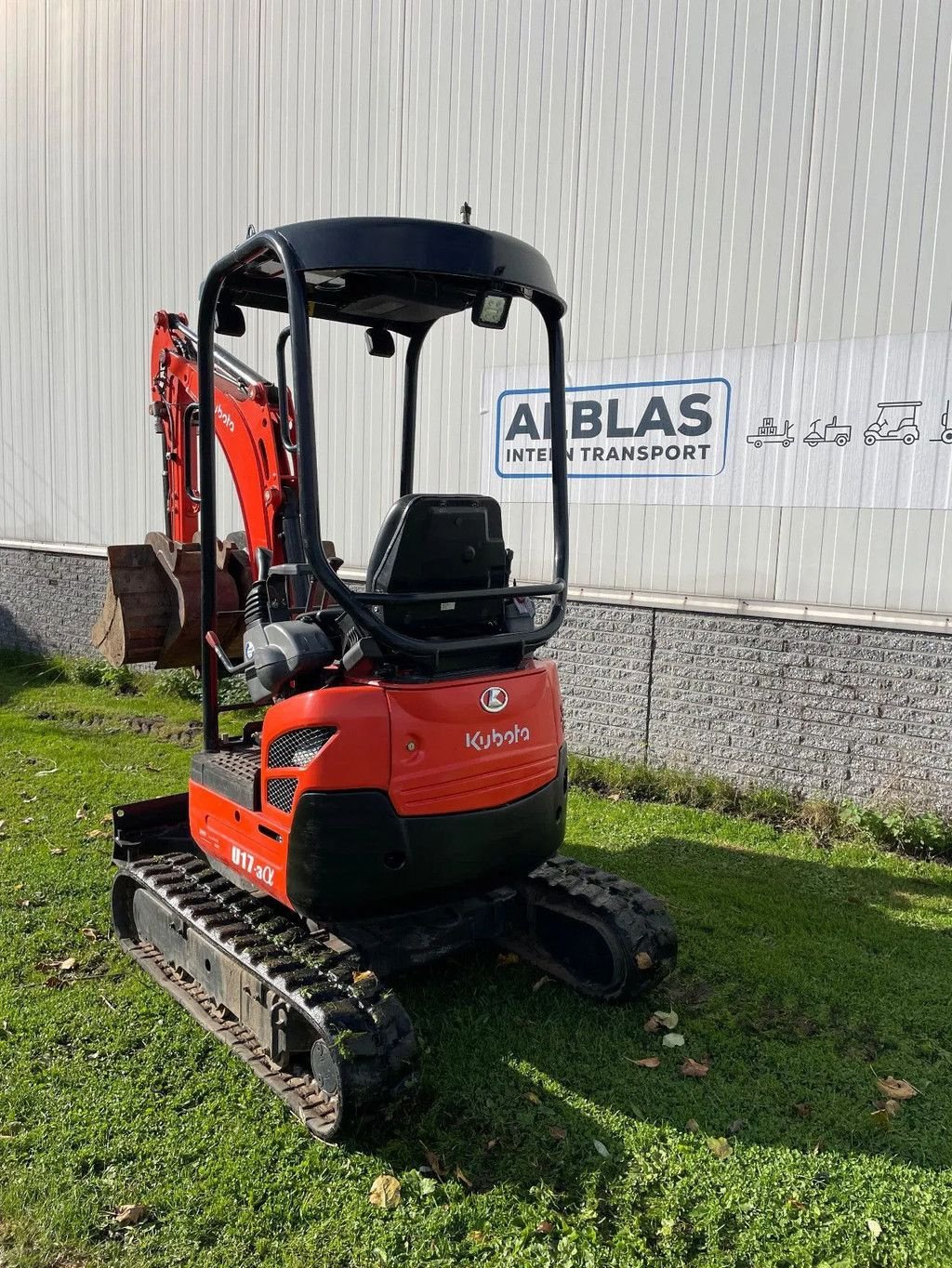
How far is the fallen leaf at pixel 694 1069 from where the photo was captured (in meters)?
4.05

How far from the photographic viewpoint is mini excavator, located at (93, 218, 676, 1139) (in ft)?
11.6

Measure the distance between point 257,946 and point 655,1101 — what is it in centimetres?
170

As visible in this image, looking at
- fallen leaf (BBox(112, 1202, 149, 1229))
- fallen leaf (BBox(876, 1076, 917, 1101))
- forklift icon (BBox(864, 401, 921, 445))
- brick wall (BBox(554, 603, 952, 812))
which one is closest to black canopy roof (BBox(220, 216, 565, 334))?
fallen leaf (BBox(112, 1202, 149, 1229))

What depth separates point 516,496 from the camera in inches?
340

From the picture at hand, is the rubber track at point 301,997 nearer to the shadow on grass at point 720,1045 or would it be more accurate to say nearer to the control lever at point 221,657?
the shadow on grass at point 720,1045

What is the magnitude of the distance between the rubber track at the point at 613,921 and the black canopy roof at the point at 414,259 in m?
2.55

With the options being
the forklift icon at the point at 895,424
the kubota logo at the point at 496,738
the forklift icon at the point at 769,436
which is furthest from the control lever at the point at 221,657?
the forklift icon at the point at 895,424

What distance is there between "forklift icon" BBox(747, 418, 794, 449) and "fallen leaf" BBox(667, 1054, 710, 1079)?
463 cm

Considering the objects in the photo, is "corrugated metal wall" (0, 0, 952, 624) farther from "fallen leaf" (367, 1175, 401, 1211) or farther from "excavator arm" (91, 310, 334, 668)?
"fallen leaf" (367, 1175, 401, 1211)

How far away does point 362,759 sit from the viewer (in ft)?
12.1

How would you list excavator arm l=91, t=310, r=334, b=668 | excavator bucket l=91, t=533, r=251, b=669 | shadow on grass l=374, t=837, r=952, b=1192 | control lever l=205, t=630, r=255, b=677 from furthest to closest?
excavator bucket l=91, t=533, r=251, b=669 → excavator arm l=91, t=310, r=334, b=668 → control lever l=205, t=630, r=255, b=677 → shadow on grass l=374, t=837, r=952, b=1192

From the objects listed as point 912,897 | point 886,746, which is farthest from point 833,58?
point 912,897

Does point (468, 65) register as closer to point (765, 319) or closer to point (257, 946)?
point (765, 319)

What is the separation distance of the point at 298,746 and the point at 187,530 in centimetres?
223
